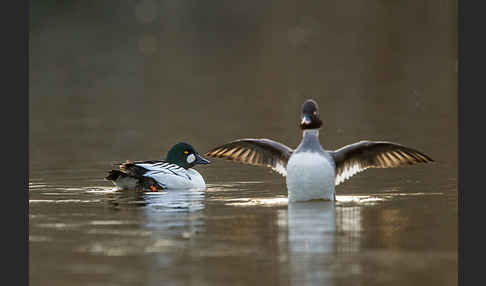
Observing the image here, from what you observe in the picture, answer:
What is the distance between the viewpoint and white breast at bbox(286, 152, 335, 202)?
13227 mm

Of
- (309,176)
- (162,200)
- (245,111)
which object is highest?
(245,111)

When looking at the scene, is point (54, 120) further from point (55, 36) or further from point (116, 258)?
point (55, 36)

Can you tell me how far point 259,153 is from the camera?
14.9 m

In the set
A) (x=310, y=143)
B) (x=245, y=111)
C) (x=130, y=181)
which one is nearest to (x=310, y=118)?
(x=310, y=143)

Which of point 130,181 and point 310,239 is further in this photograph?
point 130,181

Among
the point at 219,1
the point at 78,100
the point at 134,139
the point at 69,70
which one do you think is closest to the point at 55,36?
the point at 69,70

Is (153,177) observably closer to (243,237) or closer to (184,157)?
(184,157)

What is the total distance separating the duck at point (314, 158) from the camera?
43.5ft

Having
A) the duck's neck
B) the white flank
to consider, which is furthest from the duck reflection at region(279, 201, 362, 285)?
the white flank

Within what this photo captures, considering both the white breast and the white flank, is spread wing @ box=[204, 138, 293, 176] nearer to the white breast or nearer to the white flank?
the white flank

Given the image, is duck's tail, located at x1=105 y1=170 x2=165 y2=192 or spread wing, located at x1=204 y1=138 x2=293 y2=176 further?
duck's tail, located at x1=105 y1=170 x2=165 y2=192

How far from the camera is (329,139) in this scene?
2097 centimetres

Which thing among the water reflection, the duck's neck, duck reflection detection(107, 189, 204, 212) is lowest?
the water reflection

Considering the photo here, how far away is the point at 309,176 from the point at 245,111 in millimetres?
13691
